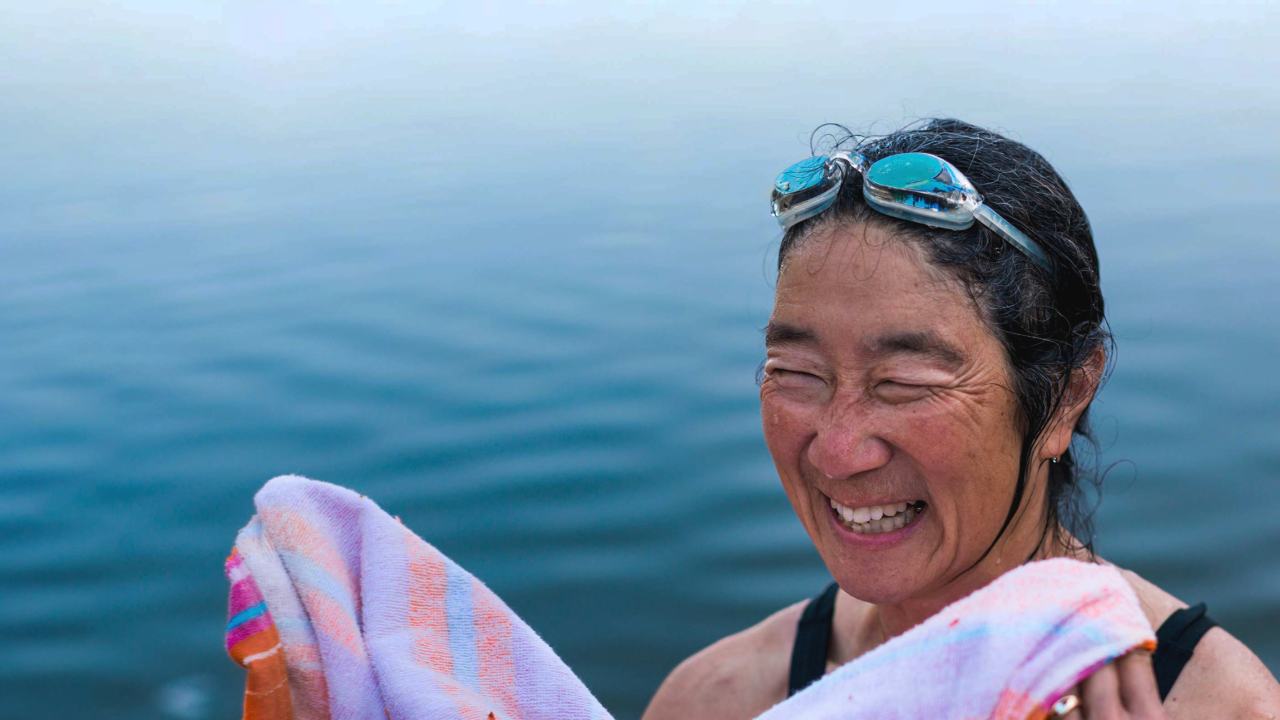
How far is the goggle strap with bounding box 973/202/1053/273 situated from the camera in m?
2.21

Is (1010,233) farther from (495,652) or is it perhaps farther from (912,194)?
(495,652)

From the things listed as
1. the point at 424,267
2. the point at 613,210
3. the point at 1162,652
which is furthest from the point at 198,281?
the point at 1162,652

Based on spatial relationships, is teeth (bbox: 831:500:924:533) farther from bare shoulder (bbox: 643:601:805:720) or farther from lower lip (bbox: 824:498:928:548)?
bare shoulder (bbox: 643:601:805:720)

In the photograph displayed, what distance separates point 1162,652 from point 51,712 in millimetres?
4277

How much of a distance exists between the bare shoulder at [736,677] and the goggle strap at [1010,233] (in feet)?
3.37

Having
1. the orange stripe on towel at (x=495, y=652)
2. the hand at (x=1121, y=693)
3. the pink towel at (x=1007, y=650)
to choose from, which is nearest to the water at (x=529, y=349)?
the orange stripe on towel at (x=495, y=652)

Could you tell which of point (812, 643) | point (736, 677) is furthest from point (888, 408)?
point (736, 677)

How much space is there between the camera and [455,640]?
2.05m

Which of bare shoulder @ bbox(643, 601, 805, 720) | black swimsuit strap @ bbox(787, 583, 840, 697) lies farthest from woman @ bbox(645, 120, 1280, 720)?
bare shoulder @ bbox(643, 601, 805, 720)

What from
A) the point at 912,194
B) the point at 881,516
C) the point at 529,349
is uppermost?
the point at 912,194

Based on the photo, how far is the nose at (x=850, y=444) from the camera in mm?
2154

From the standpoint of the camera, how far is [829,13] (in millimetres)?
34781

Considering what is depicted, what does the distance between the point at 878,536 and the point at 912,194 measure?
602 millimetres

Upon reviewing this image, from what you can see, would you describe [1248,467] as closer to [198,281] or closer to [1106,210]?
[1106,210]
